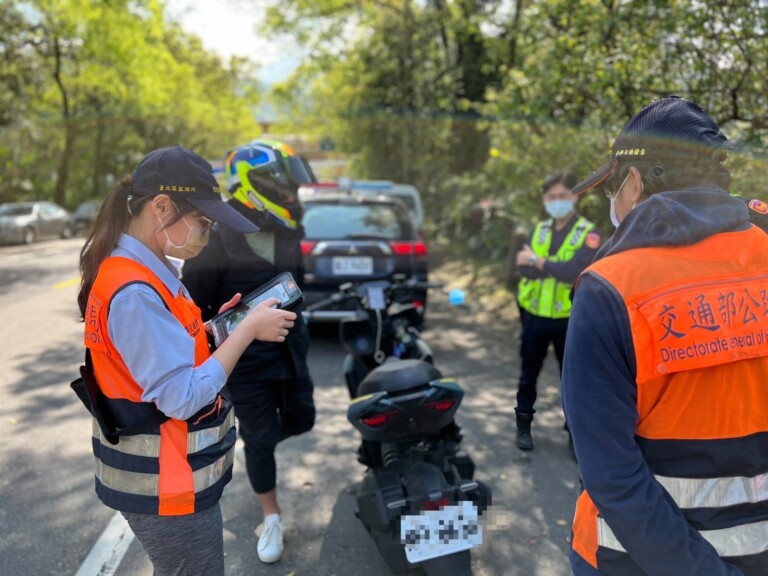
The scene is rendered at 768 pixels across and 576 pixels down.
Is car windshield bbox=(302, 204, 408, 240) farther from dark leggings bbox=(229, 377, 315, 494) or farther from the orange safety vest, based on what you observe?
the orange safety vest

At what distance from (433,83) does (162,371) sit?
18922mm

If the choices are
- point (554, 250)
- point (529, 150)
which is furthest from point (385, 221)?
→ point (554, 250)

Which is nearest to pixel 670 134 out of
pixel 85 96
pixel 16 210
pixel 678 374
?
pixel 678 374

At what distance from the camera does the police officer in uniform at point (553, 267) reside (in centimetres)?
399

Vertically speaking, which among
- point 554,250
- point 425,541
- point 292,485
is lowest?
point 292,485

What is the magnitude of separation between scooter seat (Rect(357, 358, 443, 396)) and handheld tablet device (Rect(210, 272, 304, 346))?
89 cm

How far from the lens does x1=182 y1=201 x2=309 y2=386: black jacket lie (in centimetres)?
294

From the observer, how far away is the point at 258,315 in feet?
6.32

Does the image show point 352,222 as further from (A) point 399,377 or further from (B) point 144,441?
(B) point 144,441

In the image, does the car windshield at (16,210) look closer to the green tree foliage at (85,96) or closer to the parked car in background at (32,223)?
the parked car in background at (32,223)

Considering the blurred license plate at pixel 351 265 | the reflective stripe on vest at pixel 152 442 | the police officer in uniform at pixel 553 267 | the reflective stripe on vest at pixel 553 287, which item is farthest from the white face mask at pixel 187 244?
the blurred license plate at pixel 351 265

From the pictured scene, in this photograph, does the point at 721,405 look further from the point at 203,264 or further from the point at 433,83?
the point at 433,83

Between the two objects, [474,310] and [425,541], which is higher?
[425,541]

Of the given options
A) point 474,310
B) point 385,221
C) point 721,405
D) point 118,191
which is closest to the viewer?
point 721,405
